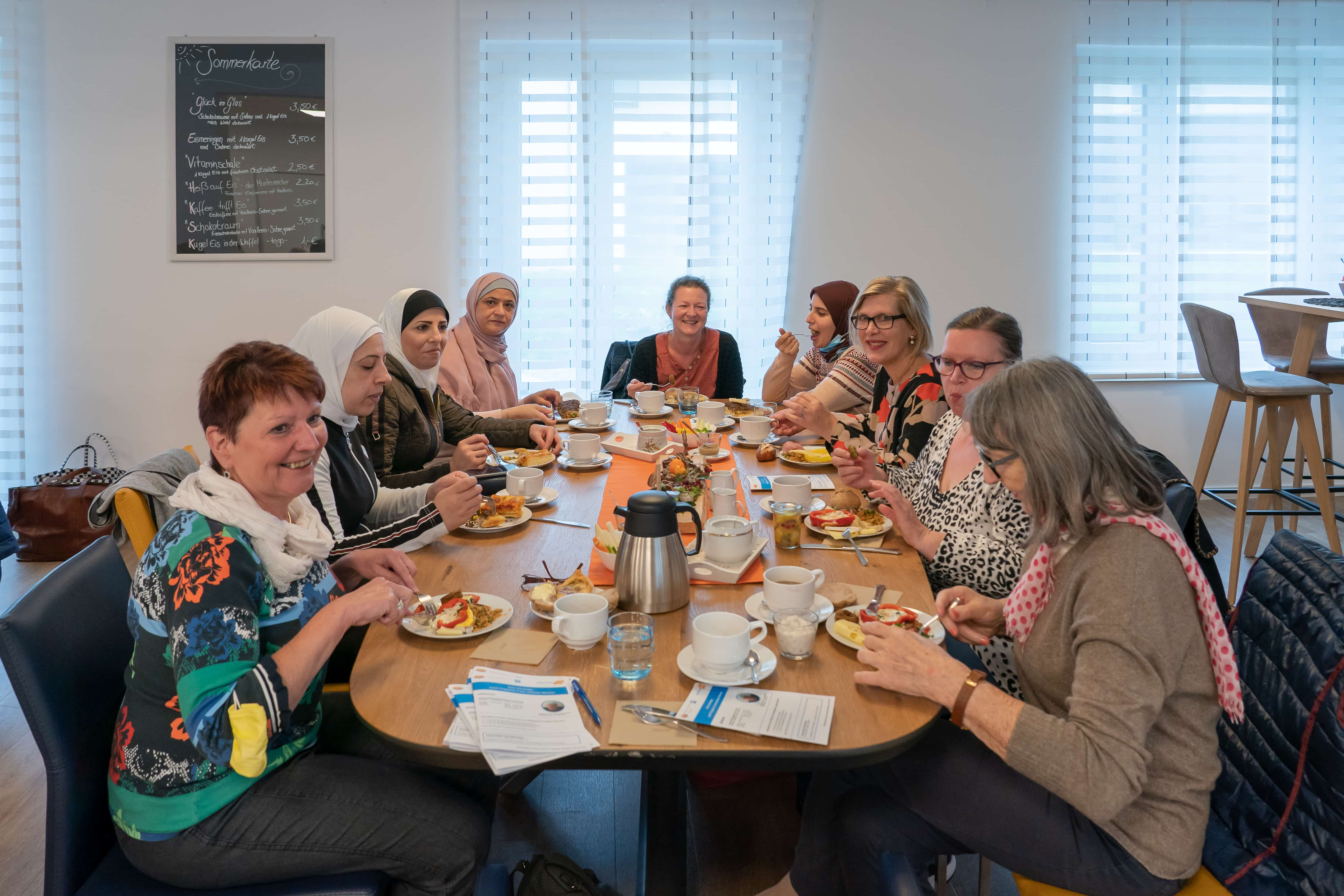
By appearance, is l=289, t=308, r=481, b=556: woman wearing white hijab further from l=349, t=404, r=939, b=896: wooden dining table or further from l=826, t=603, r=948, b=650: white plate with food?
l=826, t=603, r=948, b=650: white plate with food

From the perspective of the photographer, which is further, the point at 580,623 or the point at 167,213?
the point at 167,213

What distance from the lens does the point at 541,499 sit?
2.34 m

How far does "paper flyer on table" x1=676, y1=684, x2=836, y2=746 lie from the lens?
1.24 m

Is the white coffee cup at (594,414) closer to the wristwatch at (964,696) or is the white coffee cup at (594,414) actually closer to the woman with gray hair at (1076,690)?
the woman with gray hair at (1076,690)

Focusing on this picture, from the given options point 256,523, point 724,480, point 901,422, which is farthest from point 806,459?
point 256,523

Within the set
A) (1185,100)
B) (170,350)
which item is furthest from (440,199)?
(1185,100)

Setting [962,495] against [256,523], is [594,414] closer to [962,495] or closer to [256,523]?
[962,495]

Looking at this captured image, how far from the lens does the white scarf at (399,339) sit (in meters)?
2.87

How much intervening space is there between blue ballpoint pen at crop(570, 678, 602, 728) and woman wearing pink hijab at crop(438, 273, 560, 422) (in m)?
2.36

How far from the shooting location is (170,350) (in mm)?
4863

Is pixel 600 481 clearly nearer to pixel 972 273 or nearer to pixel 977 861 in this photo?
pixel 977 861

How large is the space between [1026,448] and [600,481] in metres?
1.43

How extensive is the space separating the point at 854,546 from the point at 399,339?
1.62 meters

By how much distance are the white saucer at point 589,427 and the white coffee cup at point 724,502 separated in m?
1.22
